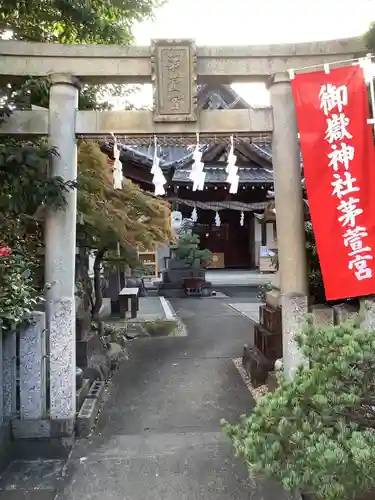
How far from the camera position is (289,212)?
466 centimetres

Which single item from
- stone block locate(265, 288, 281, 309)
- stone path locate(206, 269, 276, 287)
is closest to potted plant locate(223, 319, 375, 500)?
stone block locate(265, 288, 281, 309)

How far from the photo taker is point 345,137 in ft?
13.9

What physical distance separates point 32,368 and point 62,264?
112cm

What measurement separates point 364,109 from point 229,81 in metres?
1.56

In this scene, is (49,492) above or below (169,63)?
below

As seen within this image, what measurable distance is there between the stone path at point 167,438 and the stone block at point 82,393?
13.5 inches

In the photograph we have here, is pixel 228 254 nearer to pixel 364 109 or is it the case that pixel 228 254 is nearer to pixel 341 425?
pixel 364 109

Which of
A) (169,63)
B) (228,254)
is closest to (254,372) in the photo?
(169,63)

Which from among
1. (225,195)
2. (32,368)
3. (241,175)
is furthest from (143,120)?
(225,195)

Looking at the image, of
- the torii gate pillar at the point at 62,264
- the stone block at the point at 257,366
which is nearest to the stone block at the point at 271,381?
the stone block at the point at 257,366

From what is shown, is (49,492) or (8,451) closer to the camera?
(49,492)

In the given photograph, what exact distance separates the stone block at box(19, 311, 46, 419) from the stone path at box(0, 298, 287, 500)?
24.1 inches

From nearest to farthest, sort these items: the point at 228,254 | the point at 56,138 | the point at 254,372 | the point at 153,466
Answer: the point at 153,466 → the point at 56,138 → the point at 254,372 → the point at 228,254

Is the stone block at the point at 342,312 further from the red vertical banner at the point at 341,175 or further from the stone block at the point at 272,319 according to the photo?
the stone block at the point at 272,319
